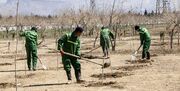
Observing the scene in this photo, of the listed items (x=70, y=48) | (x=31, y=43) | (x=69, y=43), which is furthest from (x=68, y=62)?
(x=31, y=43)

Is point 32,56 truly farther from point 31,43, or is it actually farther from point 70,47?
point 70,47

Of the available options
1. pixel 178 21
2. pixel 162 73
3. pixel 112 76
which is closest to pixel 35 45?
pixel 112 76

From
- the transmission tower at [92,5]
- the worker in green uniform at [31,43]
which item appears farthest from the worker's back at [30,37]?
the transmission tower at [92,5]

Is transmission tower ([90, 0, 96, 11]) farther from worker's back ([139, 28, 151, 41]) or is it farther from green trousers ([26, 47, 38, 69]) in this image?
green trousers ([26, 47, 38, 69])

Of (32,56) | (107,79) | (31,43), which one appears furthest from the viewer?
(32,56)

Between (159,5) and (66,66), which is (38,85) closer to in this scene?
(66,66)

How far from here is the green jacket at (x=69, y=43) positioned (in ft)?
45.5

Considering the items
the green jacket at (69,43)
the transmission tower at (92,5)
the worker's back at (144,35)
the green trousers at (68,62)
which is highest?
the transmission tower at (92,5)

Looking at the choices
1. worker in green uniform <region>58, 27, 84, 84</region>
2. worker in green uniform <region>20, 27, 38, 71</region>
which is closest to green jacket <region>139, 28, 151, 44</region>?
worker in green uniform <region>20, 27, 38, 71</region>

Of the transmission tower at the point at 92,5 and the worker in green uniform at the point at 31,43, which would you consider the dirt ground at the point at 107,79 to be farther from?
the transmission tower at the point at 92,5

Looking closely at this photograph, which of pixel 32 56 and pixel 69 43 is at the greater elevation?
pixel 69 43

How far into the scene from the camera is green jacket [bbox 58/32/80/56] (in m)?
13.9

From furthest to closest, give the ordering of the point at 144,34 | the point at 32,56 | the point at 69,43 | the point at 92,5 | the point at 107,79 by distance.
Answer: the point at 92,5 → the point at 144,34 → the point at 32,56 → the point at 107,79 → the point at 69,43

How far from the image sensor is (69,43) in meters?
14.1
